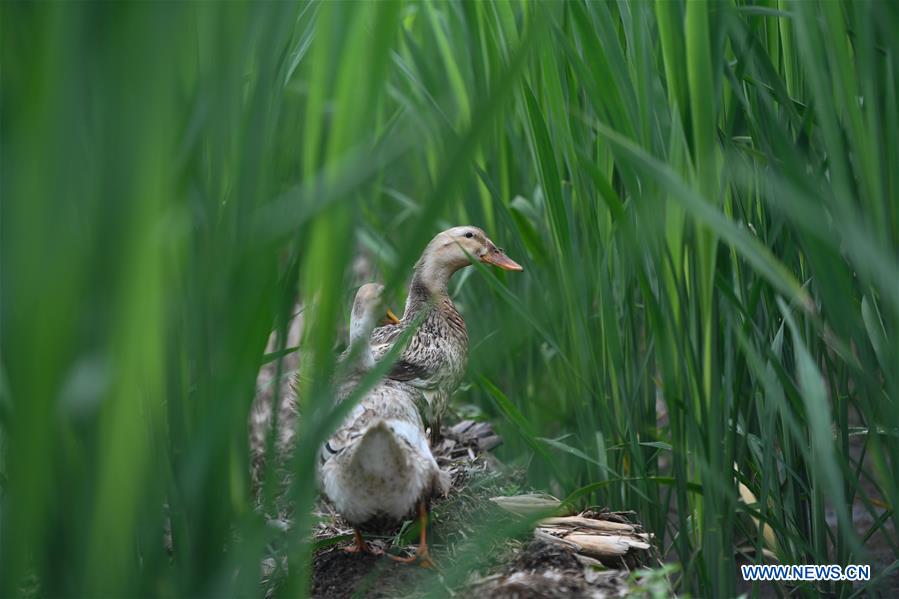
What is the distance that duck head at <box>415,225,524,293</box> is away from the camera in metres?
3.41

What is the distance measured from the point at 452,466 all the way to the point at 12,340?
7.49 feet

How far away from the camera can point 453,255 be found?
11.6ft

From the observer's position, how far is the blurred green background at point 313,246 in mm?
1002

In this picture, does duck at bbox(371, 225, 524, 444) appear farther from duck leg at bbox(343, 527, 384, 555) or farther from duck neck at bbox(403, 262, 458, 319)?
duck leg at bbox(343, 527, 384, 555)

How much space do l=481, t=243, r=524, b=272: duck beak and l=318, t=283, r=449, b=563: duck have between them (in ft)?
3.11

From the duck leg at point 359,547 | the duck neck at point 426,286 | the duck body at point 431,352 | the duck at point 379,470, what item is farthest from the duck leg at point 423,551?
the duck neck at point 426,286

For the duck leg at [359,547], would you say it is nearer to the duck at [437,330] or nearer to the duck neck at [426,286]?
the duck at [437,330]

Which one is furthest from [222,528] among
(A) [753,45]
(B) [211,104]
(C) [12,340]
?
(A) [753,45]

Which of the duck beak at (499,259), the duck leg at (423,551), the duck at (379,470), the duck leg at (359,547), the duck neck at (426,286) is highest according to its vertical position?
the duck beak at (499,259)

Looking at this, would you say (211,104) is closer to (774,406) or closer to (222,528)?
(222,528)

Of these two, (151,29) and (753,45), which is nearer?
(151,29)

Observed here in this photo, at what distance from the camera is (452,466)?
3.21m

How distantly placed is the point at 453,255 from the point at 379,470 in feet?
4.32

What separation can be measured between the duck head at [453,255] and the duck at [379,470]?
3.28 feet
